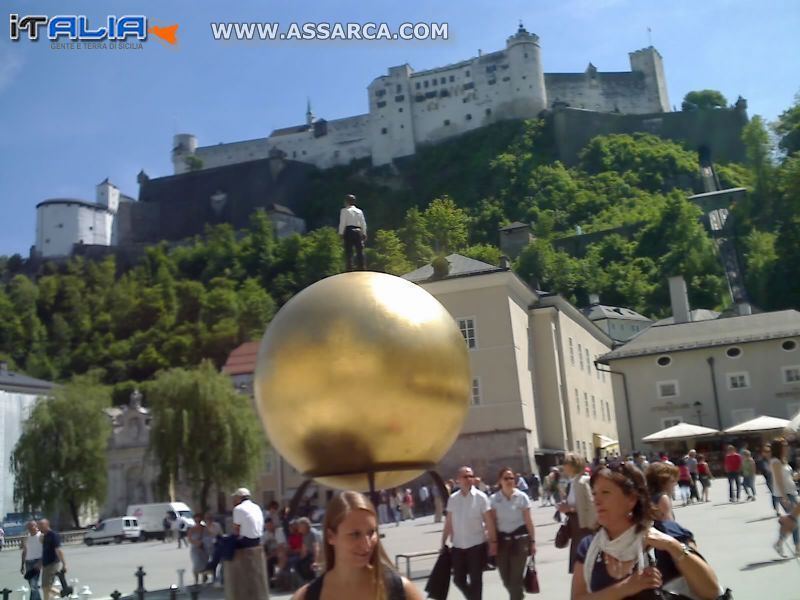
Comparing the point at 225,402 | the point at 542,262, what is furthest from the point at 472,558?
the point at 542,262

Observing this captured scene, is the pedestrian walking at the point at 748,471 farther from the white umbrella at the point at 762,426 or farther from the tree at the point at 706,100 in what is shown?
the tree at the point at 706,100

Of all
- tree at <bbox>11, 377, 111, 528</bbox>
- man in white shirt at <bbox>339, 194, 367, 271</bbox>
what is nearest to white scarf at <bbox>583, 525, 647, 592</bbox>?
man in white shirt at <bbox>339, 194, 367, 271</bbox>

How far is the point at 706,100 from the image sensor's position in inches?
5059

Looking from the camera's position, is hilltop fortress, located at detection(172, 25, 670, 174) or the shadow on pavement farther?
hilltop fortress, located at detection(172, 25, 670, 174)

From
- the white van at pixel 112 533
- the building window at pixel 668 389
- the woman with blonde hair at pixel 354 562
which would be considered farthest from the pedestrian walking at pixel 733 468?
the white van at pixel 112 533

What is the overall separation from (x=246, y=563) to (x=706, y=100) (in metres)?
131

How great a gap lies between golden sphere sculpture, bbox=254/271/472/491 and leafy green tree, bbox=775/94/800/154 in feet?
291

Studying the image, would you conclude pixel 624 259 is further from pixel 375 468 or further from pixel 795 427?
pixel 375 468

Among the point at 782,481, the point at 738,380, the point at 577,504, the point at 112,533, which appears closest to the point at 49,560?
the point at 577,504

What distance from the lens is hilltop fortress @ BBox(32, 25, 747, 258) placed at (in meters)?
118

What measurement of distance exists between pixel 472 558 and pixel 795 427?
56.2ft

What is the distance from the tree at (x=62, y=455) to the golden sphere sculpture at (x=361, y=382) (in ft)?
150

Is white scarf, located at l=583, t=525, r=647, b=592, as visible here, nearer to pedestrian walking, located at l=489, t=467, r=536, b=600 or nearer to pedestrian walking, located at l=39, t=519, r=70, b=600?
pedestrian walking, located at l=489, t=467, r=536, b=600

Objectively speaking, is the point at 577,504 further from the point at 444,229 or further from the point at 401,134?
the point at 401,134
